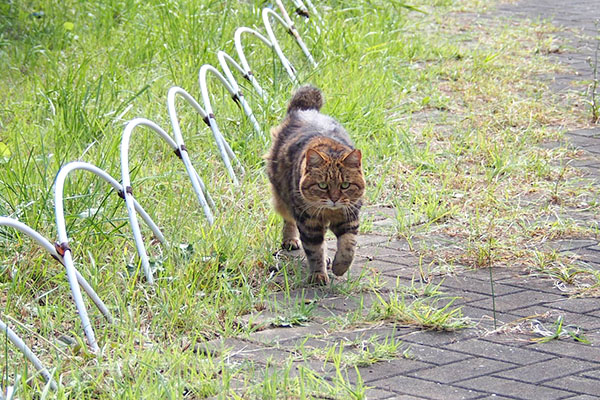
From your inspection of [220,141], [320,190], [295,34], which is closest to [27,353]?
[320,190]

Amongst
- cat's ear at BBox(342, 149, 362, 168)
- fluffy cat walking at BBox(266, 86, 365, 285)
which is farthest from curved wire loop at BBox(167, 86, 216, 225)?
cat's ear at BBox(342, 149, 362, 168)

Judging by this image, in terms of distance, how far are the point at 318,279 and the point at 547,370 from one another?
1.39 meters

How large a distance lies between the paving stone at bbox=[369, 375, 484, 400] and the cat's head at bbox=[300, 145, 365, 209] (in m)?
1.22

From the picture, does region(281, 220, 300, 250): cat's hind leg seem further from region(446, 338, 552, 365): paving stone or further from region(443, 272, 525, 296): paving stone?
region(446, 338, 552, 365): paving stone

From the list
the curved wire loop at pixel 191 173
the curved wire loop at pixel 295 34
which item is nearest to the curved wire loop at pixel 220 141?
the curved wire loop at pixel 191 173

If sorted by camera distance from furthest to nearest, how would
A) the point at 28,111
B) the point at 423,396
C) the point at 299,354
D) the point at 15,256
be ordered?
1. the point at 28,111
2. the point at 15,256
3. the point at 299,354
4. the point at 423,396

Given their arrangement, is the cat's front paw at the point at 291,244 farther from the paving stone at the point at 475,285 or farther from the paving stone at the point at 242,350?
the paving stone at the point at 242,350

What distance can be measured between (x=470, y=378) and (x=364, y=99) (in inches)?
145

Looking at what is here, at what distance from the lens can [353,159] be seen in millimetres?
4738

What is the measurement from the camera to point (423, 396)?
3.61 metres

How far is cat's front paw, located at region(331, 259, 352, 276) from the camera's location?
188 inches

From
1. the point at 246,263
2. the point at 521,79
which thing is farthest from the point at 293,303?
the point at 521,79

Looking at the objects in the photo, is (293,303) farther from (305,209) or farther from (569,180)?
(569,180)

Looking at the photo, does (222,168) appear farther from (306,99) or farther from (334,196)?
(334,196)
